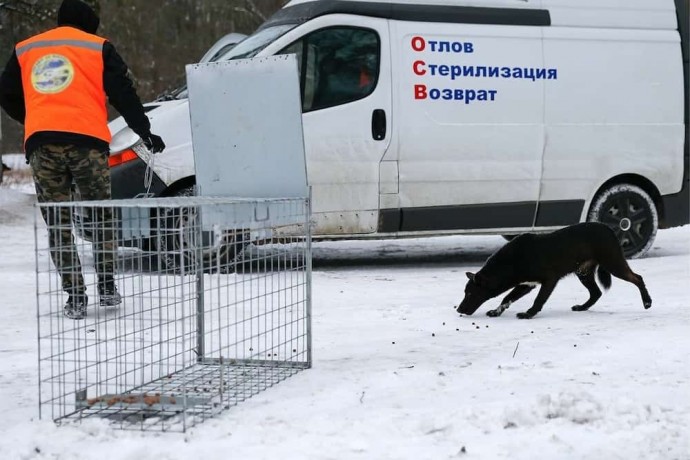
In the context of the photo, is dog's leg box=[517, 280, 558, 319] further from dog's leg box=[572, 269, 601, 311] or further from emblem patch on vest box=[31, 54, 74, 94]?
emblem patch on vest box=[31, 54, 74, 94]

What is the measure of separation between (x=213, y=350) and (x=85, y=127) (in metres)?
1.70

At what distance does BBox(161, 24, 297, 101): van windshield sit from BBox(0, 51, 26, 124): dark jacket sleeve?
2548 millimetres

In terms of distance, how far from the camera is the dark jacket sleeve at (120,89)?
6297 millimetres

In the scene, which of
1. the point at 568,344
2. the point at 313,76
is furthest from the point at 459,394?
the point at 313,76

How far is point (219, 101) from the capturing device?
4961 millimetres

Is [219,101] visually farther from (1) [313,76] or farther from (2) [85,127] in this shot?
(1) [313,76]

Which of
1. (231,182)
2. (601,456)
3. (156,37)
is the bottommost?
(601,456)

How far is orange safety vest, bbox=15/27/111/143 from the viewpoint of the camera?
617cm

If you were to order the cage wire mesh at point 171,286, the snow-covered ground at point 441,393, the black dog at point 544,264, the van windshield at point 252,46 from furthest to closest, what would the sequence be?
the van windshield at point 252,46, the black dog at point 544,264, the cage wire mesh at point 171,286, the snow-covered ground at point 441,393

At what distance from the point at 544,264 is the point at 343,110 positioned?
2.80m

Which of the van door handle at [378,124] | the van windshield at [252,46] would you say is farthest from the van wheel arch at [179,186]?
the van door handle at [378,124]

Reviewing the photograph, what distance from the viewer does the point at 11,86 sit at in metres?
6.35

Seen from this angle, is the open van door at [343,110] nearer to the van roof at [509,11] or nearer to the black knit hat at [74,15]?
the van roof at [509,11]

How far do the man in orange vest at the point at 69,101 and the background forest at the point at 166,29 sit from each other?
49.3 ft
